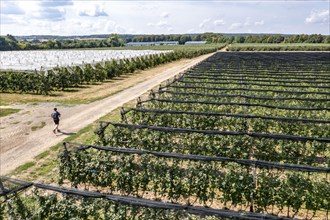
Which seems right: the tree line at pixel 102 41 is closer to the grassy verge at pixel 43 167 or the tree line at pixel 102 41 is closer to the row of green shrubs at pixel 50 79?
the row of green shrubs at pixel 50 79

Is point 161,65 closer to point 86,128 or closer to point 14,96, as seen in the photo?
point 14,96

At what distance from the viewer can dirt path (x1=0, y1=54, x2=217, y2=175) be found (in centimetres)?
1712

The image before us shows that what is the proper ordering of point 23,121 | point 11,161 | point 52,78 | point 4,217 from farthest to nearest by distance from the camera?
1. point 52,78
2. point 23,121
3. point 11,161
4. point 4,217

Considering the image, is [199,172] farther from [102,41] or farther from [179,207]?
[102,41]

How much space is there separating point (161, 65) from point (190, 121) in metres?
43.5

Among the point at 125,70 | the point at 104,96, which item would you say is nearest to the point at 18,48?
the point at 125,70

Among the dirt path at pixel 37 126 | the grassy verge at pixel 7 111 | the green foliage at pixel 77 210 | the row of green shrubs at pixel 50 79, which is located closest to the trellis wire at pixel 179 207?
the green foliage at pixel 77 210

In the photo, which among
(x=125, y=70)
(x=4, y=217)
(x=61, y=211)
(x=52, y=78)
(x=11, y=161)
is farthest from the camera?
(x=125, y=70)

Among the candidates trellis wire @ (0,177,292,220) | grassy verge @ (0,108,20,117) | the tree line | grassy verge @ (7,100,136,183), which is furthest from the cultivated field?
the tree line

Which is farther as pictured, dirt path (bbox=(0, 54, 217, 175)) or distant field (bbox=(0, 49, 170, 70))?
distant field (bbox=(0, 49, 170, 70))

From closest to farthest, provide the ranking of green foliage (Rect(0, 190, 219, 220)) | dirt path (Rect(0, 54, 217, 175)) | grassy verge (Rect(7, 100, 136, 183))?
green foliage (Rect(0, 190, 219, 220)), grassy verge (Rect(7, 100, 136, 183)), dirt path (Rect(0, 54, 217, 175))

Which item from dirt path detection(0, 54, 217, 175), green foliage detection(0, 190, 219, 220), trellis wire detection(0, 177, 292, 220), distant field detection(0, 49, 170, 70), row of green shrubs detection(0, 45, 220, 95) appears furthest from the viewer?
distant field detection(0, 49, 170, 70)

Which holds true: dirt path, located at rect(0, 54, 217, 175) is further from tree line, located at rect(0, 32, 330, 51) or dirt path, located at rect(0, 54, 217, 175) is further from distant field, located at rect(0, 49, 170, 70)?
tree line, located at rect(0, 32, 330, 51)

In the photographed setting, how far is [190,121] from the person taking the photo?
18219 mm
